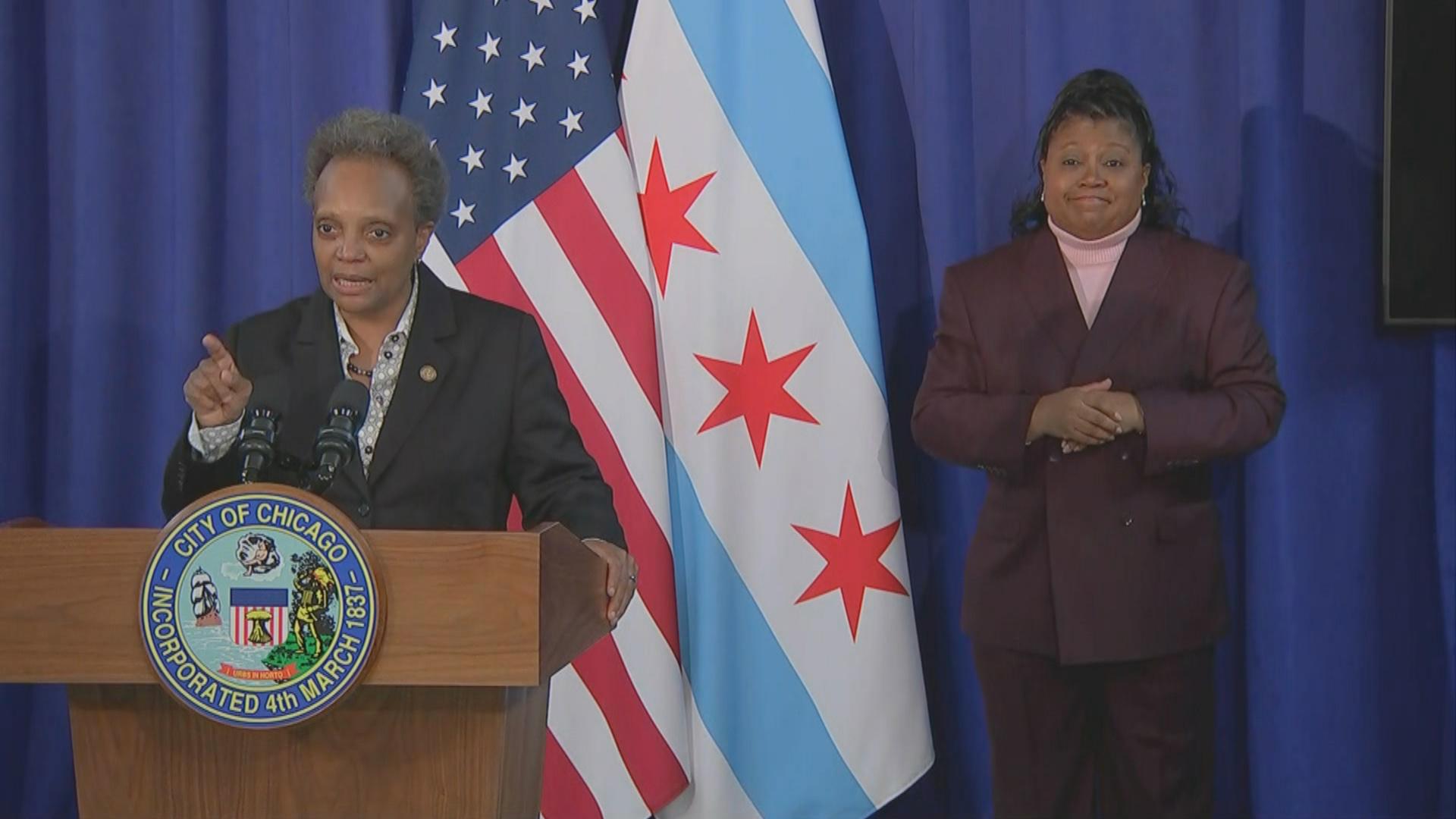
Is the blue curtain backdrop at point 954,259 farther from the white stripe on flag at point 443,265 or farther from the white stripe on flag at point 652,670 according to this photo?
the white stripe on flag at point 652,670

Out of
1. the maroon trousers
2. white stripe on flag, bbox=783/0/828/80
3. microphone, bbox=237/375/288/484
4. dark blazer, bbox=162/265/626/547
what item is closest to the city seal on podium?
microphone, bbox=237/375/288/484

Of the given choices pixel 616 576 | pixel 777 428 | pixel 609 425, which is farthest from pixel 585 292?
pixel 616 576

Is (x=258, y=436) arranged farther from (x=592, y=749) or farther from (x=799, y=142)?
(x=799, y=142)

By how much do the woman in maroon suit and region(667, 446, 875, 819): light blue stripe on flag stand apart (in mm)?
452

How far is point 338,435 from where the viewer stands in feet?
5.61

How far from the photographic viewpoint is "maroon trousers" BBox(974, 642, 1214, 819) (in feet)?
9.07

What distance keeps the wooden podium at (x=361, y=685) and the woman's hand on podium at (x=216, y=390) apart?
0.57ft

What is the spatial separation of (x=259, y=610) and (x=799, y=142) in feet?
6.46

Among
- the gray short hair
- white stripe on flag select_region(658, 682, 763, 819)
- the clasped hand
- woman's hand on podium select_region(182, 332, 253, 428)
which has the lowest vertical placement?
white stripe on flag select_region(658, 682, 763, 819)

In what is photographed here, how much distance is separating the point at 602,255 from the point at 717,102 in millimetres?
429

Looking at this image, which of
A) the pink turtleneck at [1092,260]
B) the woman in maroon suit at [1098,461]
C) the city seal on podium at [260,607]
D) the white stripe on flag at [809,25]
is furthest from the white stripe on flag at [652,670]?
the city seal on podium at [260,607]

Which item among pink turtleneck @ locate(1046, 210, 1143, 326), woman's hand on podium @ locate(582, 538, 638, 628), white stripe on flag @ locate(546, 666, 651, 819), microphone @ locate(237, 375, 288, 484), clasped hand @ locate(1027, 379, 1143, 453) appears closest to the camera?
microphone @ locate(237, 375, 288, 484)

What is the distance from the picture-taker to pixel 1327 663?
3.27 meters

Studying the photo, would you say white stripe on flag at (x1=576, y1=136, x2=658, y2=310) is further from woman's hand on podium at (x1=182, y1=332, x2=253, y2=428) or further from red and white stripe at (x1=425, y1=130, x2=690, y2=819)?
woman's hand on podium at (x1=182, y1=332, x2=253, y2=428)
